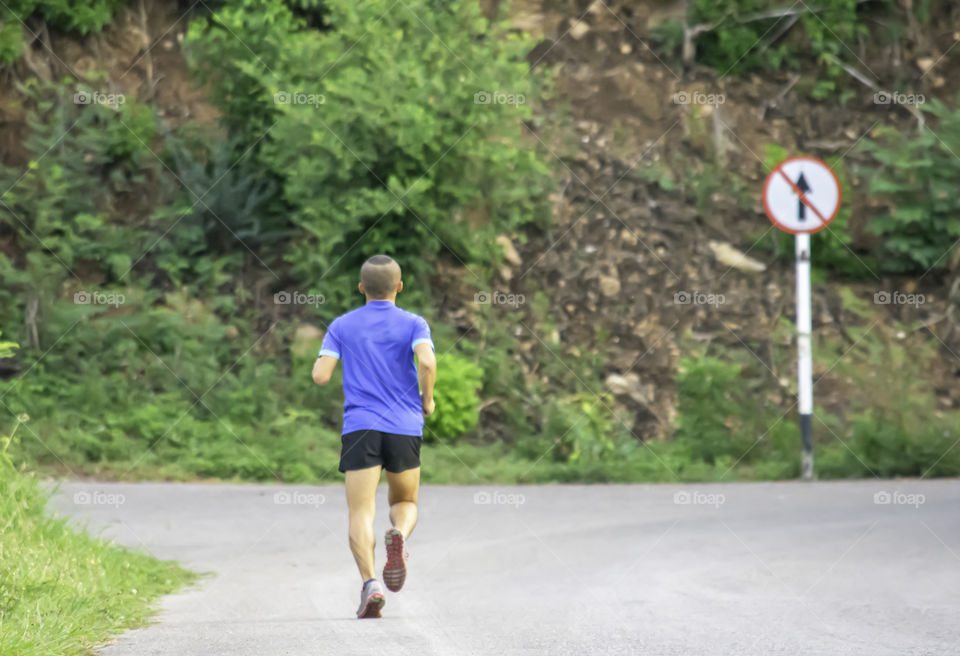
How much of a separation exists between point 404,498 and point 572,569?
6.49 ft

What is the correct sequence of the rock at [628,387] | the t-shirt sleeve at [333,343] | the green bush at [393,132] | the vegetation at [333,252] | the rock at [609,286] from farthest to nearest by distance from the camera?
the rock at [609,286] < the rock at [628,387] < the green bush at [393,132] < the vegetation at [333,252] < the t-shirt sleeve at [333,343]

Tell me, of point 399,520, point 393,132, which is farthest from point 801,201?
point 399,520

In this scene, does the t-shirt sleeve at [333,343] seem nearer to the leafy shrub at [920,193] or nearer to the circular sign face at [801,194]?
the circular sign face at [801,194]

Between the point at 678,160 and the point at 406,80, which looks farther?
the point at 678,160

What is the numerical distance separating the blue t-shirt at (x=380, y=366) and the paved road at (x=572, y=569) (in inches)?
40.0

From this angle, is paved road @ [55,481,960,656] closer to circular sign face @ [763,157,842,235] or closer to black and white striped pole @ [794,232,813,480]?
black and white striped pole @ [794,232,813,480]

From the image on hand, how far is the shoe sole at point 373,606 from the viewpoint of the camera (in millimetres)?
7020

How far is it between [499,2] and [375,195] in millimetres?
5391

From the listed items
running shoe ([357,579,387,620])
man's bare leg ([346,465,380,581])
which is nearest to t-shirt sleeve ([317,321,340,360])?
man's bare leg ([346,465,380,581])

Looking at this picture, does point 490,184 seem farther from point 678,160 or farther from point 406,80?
point 678,160

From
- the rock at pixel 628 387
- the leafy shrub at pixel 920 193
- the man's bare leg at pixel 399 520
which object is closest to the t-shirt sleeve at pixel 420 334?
the man's bare leg at pixel 399 520

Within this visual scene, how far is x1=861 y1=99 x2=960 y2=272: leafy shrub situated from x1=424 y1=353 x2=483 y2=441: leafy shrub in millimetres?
6916

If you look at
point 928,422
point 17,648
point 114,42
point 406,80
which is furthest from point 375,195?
point 17,648

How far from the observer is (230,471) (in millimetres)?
15367
